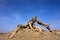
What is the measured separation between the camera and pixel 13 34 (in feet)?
46.3

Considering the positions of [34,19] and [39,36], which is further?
[34,19]

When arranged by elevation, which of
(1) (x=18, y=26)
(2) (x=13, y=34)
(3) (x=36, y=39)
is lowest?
(3) (x=36, y=39)

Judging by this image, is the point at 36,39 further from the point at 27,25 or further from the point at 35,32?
the point at 27,25

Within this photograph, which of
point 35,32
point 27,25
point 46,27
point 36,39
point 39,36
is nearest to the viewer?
point 36,39

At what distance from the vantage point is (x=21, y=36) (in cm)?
1358

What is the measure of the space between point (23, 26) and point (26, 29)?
18.6 inches

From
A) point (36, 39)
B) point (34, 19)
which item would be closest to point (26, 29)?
point (34, 19)

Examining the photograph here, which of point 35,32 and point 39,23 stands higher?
point 39,23

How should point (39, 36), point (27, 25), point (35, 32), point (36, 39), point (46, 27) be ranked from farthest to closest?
point (46, 27), point (27, 25), point (35, 32), point (39, 36), point (36, 39)

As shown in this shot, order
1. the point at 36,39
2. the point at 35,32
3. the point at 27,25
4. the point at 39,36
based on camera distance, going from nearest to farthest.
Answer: the point at 36,39 < the point at 39,36 < the point at 35,32 < the point at 27,25

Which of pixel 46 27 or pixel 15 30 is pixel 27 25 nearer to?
pixel 15 30

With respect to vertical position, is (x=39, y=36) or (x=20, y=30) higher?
(x=20, y=30)

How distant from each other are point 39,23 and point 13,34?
3.58 m

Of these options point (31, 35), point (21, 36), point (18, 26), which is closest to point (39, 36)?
point (31, 35)
